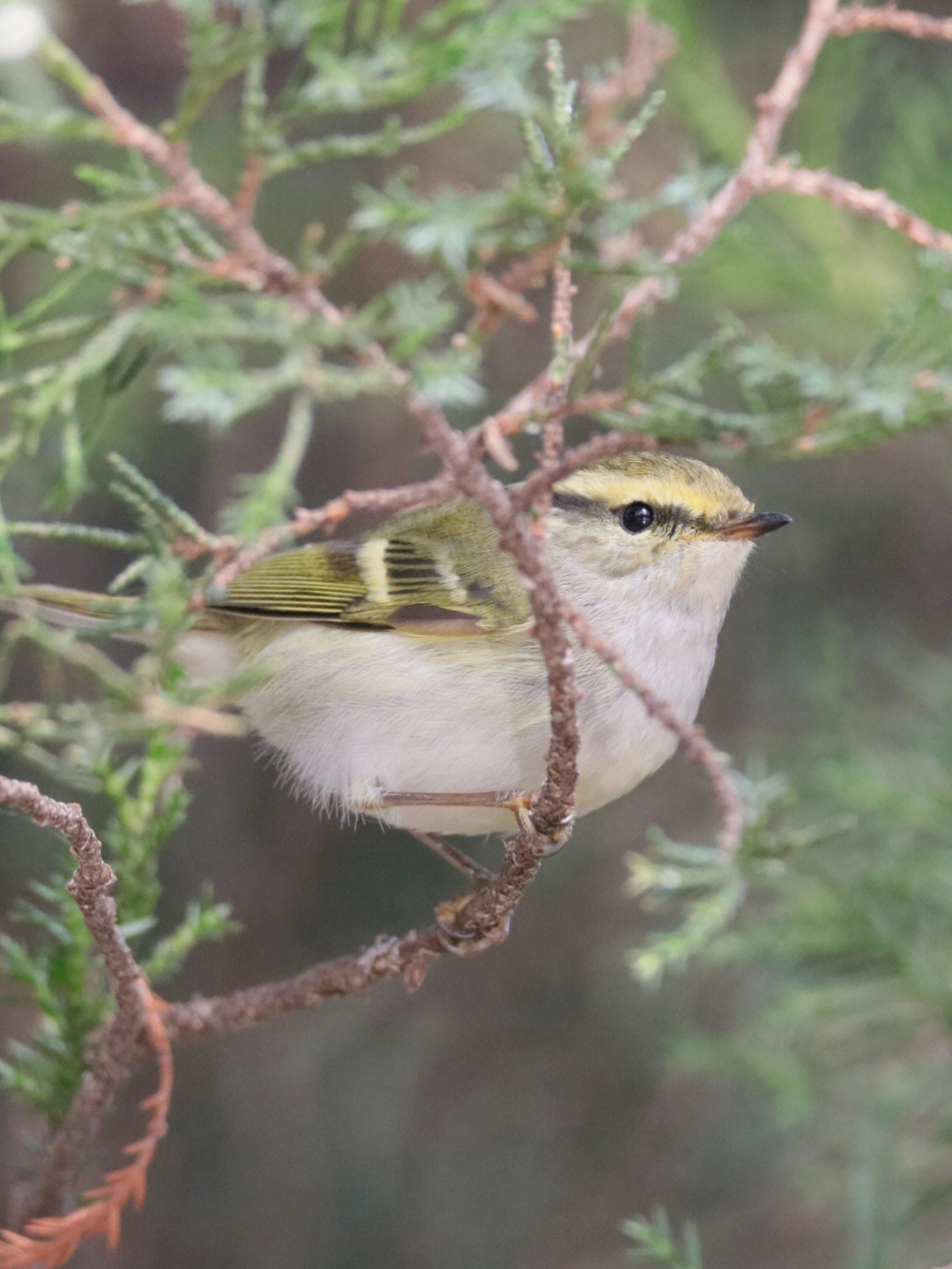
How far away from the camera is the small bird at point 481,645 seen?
1804mm

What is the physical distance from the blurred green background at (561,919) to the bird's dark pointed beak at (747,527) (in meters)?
0.30

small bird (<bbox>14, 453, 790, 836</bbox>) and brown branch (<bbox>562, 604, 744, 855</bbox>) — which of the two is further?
small bird (<bbox>14, 453, 790, 836</bbox>)

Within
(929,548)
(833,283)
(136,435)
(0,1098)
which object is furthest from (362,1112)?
(833,283)

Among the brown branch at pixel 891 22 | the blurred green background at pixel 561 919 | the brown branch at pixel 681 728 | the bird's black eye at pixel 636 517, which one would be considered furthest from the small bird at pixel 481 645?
the brown branch at pixel 891 22

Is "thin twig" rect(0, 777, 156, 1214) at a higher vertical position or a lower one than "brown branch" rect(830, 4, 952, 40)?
lower

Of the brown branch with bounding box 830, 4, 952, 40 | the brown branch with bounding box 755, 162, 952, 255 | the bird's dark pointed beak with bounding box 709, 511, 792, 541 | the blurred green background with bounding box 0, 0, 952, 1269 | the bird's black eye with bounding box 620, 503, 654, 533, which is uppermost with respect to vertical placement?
the brown branch with bounding box 830, 4, 952, 40

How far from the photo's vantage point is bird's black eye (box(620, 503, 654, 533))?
6.31ft

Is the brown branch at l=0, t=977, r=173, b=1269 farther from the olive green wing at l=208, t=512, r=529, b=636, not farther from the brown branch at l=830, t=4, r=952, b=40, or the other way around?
the brown branch at l=830, t=4, r=952, b=40

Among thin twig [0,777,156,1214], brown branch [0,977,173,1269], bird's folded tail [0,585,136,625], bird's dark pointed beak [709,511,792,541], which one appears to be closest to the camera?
thin twig [0,777,156,1214]

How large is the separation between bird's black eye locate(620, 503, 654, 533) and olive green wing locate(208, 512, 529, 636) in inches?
7.0

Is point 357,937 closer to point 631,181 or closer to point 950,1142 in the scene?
point 950,1142

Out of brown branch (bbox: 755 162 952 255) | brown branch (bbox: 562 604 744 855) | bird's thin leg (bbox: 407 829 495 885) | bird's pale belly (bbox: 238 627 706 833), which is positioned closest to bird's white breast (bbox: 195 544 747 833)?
bird's pale belly (bbox: 238 627 706 833)

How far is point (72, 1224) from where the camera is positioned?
3.99ft

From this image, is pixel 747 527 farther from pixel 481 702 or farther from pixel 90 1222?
pixel 90 1222
